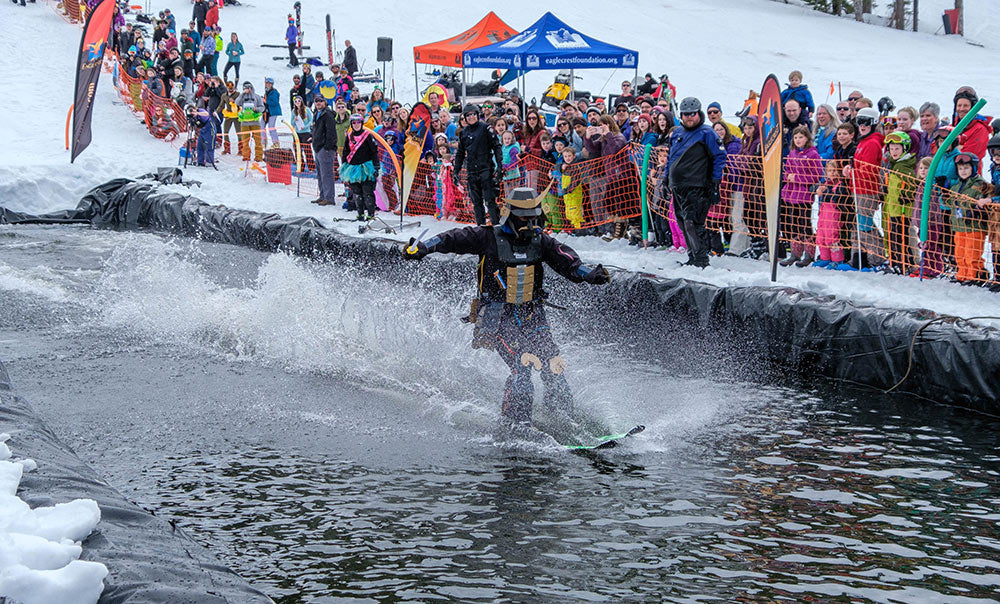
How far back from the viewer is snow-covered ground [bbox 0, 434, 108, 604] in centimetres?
350

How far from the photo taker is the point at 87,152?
77.9 ft

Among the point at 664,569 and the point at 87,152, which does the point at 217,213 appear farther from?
the point at 664,569

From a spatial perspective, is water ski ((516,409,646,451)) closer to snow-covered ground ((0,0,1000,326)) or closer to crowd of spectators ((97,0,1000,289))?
snow-covered ground ((0,0,1000,326))

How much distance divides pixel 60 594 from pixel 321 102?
47.3 feet

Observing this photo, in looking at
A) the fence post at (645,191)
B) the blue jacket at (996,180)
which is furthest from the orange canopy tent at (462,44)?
the blue jacket at (996,180)

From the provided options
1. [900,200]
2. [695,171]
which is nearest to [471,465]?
[695,171]

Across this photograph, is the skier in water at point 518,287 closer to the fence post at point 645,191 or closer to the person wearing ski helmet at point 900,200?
the person wearing ski helmet at point 900,200

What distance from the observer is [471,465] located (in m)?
7.08

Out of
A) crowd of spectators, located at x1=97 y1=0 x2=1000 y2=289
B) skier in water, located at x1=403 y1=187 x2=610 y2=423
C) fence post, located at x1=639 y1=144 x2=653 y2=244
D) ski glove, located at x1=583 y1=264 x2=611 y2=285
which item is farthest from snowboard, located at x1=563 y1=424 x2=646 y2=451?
fence post, located at x1=639 y1=144 x2=653 y2=244

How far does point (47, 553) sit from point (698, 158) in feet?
28.3

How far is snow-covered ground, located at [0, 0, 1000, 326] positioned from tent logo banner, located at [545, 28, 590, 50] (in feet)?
17.3

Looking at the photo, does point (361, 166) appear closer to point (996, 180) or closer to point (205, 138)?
point (205, 138)

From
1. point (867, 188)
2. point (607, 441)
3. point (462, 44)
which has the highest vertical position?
point (462, 44)

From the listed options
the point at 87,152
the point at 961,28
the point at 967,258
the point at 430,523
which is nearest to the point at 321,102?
the point at 87,152
